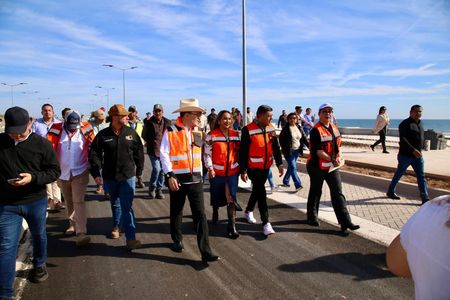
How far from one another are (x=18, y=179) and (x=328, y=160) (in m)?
4.19

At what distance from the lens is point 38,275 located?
3.83 m

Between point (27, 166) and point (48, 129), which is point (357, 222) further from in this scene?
point (48, 129)

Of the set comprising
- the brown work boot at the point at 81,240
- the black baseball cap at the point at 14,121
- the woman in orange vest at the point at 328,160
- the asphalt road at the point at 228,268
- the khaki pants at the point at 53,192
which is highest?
the black baseball cap at the point at 14,121

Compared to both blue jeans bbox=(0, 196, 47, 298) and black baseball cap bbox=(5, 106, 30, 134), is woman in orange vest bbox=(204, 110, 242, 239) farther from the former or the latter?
black baseball cap bbox=(5, 106, 30, 134)

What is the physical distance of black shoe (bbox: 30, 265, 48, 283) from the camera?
3812 mm

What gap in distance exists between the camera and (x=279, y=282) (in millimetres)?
3736

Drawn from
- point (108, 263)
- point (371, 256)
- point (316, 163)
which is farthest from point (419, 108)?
point (108, 263)

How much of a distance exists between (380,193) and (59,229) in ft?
22.1

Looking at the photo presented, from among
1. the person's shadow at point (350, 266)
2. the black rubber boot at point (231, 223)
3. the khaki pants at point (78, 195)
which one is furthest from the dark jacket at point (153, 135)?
the person's shadow at point (350, 266)

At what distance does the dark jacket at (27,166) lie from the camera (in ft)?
11.1

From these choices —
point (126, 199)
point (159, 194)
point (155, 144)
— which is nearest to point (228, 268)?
point (126, 199)

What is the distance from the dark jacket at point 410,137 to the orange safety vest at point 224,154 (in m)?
3.63

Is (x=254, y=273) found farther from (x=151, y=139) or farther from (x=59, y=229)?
(x=151, y=139)

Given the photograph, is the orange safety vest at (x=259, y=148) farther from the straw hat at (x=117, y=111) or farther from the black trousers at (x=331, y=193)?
the straw hat at (x=117, y=111)
